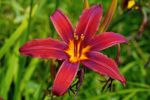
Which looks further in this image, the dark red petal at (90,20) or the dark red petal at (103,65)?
the dark red petal at (90,20)

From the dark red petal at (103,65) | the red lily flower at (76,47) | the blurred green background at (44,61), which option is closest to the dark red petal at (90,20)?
the red lily flower at (76,47)

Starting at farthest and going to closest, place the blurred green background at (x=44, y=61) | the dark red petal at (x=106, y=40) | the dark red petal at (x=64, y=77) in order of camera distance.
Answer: the blurred green background at (x=44, y=61)
the dark red petal at (x=106, y=40)
the dark red petal at (x=64, y=77)

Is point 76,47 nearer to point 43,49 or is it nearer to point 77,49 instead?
point 77,49

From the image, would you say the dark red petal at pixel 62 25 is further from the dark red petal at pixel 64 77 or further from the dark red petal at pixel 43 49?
the dark red petal at pixel 64 77

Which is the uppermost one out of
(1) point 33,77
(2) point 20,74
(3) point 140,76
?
(2) point 20,74

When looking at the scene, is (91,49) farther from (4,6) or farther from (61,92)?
(4,6)

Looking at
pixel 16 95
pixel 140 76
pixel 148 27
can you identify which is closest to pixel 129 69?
pixel 140 76

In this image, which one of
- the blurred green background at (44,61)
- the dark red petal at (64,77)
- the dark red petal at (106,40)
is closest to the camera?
the dark red petal at (64,77)

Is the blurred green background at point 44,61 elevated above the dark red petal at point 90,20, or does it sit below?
below

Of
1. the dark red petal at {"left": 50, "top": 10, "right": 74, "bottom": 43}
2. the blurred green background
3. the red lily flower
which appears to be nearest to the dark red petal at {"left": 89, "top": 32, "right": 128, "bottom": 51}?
the red lily flower
